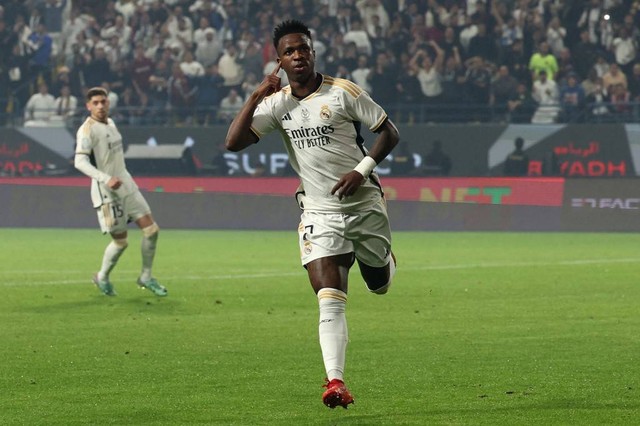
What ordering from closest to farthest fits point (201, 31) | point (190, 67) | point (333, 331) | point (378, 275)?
point (333, 331)
point (378, 275)
point (190, 67)
point (201, 31)

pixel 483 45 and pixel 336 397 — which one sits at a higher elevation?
pixel 336 397

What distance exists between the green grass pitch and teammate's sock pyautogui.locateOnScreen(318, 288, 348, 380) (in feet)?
0.83

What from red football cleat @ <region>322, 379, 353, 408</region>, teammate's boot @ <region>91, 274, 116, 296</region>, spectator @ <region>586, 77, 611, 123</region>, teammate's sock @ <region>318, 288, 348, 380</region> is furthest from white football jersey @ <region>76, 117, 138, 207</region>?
spectator @ <region>586, 77, 611, 123</region>

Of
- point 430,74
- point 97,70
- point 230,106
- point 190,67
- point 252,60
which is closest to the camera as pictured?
point 430,74

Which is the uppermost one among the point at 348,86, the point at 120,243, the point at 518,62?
the point at 348,86

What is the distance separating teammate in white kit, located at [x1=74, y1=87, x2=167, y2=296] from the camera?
13.4m

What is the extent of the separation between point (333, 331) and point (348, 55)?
828 inches

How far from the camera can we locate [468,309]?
1188 cm

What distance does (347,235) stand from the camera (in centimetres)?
721

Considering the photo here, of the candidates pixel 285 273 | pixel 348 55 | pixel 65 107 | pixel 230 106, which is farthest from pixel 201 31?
pixel 285 273

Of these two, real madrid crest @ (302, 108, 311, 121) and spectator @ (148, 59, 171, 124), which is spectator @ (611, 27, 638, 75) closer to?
spectator @ (148, 59, 171, 124)

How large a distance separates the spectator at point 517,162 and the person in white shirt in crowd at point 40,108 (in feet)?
33.3

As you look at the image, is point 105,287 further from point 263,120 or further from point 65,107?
point 65,107

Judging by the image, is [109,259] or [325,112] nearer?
[325,112]
